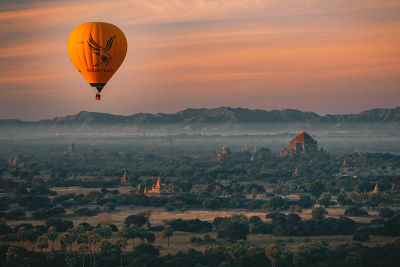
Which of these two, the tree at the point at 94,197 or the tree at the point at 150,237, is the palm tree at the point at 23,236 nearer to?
the tree at the point at 150,237

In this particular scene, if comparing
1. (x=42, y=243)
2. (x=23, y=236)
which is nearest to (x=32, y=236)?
(x=23, y=236)

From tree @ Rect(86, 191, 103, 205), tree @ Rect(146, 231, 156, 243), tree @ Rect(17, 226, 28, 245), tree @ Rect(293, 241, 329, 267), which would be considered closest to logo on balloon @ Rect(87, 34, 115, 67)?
tree @ Rect(146, 231, 156, 243)

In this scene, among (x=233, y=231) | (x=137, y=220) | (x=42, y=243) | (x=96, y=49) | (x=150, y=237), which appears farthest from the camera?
(x=137, y=220)

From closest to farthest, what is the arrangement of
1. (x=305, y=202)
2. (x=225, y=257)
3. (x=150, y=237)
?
1. (x=225, y=257)
2. (x=150, y=237)
3. (x=305, y=202)

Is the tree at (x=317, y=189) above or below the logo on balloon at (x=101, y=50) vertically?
below

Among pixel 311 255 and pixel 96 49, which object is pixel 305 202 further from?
pixel 96 49

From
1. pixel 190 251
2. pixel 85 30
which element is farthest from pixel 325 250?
pixel 85 30

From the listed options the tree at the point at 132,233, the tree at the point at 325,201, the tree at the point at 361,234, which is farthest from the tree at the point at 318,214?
the tree at the point at 132,233

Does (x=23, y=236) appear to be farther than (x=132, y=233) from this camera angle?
No
